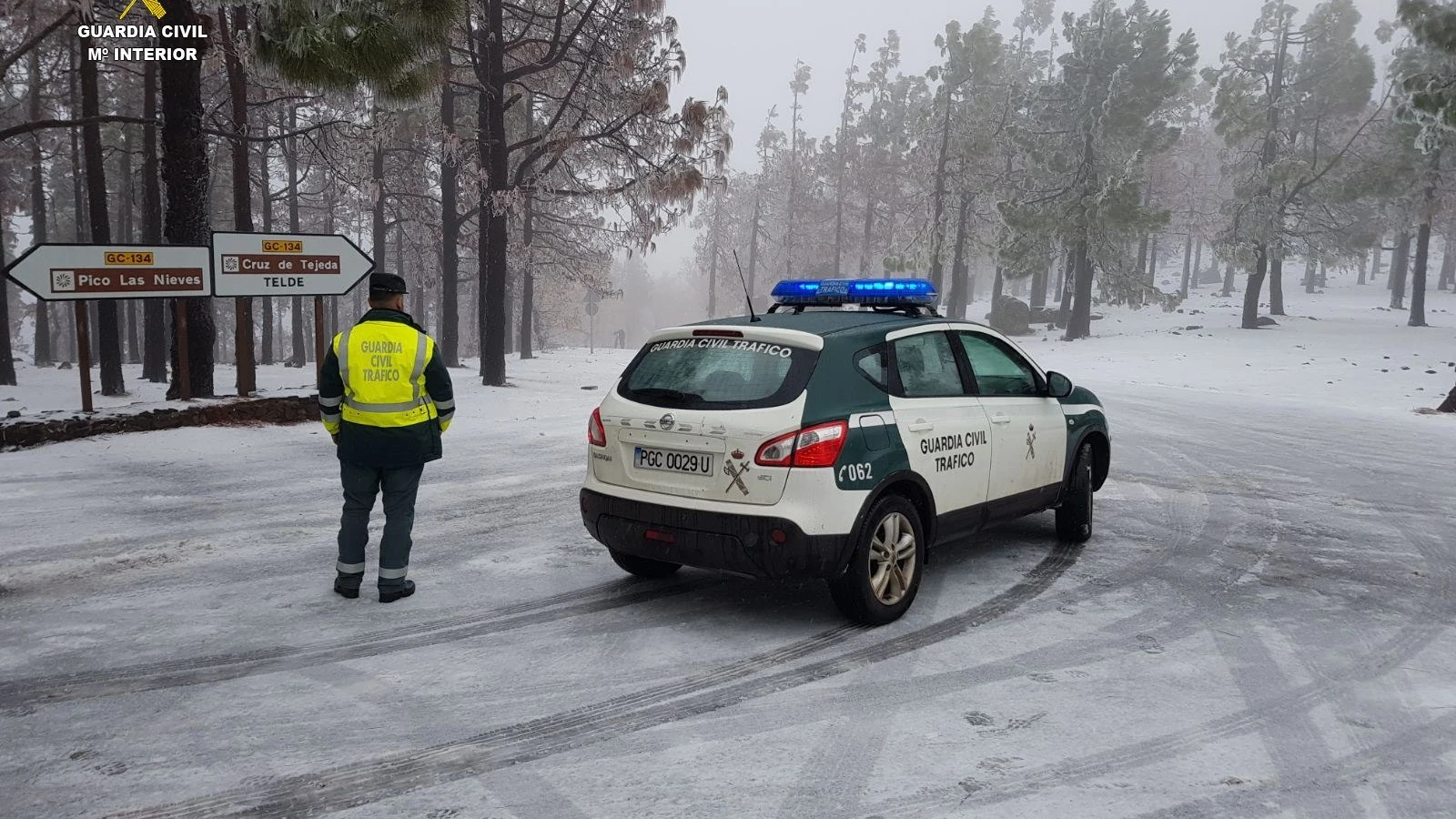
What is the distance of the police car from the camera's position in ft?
16.2

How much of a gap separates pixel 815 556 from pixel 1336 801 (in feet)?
7.77

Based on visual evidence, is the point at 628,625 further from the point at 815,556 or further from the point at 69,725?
the point at 69,725

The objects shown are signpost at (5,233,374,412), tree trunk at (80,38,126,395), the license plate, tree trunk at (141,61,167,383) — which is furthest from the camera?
tree trunk at (141,61,167,383)

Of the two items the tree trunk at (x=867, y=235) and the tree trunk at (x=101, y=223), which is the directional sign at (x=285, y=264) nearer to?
the tree trunk at (x=101, y=223)

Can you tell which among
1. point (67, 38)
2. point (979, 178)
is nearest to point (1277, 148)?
point (979, 178)

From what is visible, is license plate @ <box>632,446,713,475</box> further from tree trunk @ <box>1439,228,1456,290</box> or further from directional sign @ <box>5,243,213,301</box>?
tree trunk @ <box>1439,228,1456,290</box>

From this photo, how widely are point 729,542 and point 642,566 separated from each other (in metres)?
1.39

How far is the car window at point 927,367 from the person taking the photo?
567 centimetres

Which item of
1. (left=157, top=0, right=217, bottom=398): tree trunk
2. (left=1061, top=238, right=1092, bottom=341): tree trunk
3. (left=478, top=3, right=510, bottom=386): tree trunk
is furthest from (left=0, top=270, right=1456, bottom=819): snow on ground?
(left=1061, top=238, right=1092, bottom=341): tree trunk

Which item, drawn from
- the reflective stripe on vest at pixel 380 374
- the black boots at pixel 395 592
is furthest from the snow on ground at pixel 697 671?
the reflective stripe on vest at pixel 380 374

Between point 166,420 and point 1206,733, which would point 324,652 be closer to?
point 1206,733

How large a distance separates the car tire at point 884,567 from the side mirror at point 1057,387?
1864 millimetres

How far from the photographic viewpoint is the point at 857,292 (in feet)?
21.0

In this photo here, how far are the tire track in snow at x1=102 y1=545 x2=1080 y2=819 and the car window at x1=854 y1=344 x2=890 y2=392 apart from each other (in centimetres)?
138
